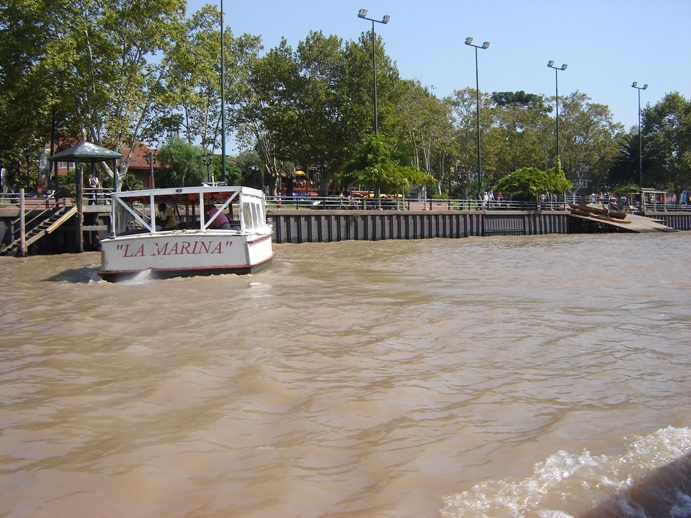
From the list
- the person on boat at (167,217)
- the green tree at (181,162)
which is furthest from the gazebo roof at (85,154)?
the green tree at (181,162)

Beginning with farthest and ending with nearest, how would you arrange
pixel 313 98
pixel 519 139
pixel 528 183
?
pixel 519 139 < pixel 313 98 < pixel 528 183

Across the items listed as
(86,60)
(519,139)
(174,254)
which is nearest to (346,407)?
(174,254)

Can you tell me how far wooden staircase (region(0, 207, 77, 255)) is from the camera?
21.8m

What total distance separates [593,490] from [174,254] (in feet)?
36.4

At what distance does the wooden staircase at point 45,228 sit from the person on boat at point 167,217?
28.8 ft

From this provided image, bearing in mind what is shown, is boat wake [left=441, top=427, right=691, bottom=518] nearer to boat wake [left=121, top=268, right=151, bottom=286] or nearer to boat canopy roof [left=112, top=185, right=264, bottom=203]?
boat wake [left=121, top=268, right=151, bottom=286]

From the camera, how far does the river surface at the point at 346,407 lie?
3.86m

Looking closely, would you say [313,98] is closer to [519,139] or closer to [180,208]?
[519,139]

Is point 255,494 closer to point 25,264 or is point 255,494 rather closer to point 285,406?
point 285,406

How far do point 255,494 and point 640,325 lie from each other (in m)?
6.62

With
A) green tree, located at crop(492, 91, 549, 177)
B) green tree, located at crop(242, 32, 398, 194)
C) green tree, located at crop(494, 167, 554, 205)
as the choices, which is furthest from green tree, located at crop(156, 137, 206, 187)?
green tree, located at crop(492, 91, 549, 177)

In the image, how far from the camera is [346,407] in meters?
5.38

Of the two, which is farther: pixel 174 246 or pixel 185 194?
pixel 185 194

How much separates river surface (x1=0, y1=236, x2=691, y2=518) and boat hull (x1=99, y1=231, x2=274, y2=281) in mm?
2455
